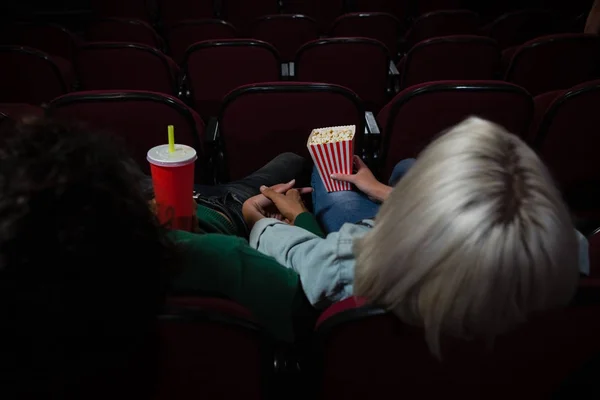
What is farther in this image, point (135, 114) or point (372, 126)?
point (372, 126)

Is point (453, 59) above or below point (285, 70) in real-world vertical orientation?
above

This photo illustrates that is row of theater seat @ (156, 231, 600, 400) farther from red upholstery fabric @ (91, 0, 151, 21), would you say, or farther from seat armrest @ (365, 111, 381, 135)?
red upholstery fabric @ (91, 0, 151, 21)

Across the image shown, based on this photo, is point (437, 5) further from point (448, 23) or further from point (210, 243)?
point (210, 243)

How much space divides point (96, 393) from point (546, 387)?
69 cm

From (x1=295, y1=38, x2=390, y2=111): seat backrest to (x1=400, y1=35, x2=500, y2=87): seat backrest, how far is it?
0.45 ft

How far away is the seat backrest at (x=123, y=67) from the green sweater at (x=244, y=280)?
1.49m

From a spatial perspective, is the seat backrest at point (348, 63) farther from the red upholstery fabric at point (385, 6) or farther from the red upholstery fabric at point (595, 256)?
the red upholstery fabric at point (385, 6)

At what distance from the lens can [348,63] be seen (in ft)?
Result: 7.34

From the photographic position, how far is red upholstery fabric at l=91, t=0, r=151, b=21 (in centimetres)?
389

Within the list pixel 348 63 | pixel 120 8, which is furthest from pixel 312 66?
pixel 120 8

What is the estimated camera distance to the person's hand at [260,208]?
1228 millimetres

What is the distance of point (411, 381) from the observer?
76 cm

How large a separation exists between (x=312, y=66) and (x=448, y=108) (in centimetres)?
94

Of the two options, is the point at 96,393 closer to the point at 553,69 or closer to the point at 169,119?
the point at 169,119
